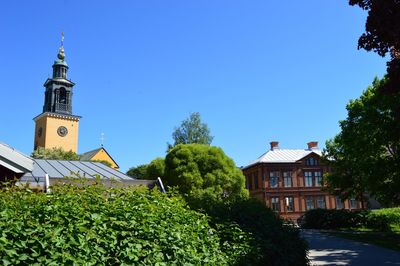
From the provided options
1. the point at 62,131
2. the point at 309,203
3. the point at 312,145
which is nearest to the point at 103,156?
the point at 62,131

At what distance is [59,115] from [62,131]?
141 inches

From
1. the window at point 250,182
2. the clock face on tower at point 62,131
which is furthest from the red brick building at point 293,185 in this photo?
Result: the clock face on tower at point 62,131

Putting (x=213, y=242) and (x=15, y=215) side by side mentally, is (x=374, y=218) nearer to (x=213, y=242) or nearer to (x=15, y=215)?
(x=213, y=242)

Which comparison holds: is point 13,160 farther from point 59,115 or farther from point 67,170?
point 59,115

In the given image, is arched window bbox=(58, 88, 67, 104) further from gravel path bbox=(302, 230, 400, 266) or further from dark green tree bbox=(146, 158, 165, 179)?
gravel path bbox=(302, 230, 400, 266)

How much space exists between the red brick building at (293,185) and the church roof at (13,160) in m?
47.5

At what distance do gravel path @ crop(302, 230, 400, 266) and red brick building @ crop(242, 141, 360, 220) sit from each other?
116ft

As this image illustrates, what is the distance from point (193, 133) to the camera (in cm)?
4972

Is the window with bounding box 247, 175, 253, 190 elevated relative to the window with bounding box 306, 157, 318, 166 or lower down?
lower down

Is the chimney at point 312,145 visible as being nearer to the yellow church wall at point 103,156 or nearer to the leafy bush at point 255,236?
the yellow church wall at point 103,156

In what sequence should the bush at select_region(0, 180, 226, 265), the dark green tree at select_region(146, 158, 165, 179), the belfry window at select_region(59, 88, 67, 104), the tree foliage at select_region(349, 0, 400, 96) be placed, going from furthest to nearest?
1. the belfry window at select_region(59, 88, 67, 104)
2. the dark green tree at select_region(146, 158, 165, 179)
3. the tree foliage at select_region(349, 0, 400, 96)
4. the bush at select_region(0, 180, 226, 265)

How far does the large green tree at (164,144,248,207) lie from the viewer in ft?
94.5

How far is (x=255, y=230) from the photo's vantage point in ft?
24.1

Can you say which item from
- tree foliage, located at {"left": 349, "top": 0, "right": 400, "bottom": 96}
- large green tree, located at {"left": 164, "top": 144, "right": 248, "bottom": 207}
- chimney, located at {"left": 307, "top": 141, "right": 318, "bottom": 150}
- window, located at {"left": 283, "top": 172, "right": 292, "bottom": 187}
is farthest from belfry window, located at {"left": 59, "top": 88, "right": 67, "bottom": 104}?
tree foliage, located at {"left": 349, "top": 0, "right": 400, "bottom": 96}
